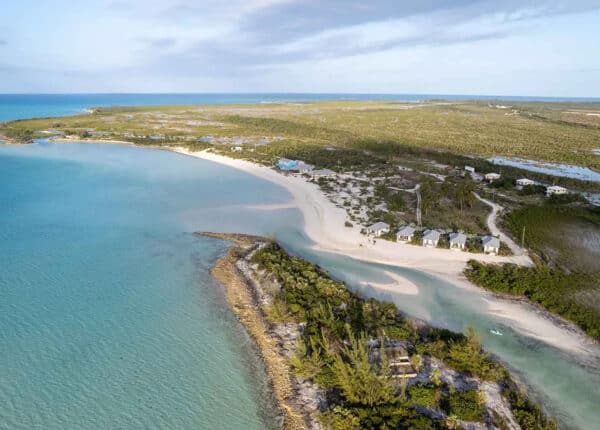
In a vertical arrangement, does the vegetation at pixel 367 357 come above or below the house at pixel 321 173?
below

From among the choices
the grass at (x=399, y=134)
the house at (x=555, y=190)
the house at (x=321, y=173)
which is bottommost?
the house at (x=555, y=190)

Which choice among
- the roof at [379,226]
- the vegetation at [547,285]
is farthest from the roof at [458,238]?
the roof at [379,226]

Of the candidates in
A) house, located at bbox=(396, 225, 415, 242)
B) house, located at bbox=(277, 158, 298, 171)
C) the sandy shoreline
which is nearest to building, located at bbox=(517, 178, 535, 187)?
the sandy shoreline

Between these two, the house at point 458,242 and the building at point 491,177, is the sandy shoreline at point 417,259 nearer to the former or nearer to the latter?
the house at point 458,242

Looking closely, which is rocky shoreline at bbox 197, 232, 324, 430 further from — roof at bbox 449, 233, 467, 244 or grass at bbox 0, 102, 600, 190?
→ grass at bbox 0, 102, 600, 190

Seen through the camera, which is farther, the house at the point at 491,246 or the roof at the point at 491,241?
the roof at the point at 491,241

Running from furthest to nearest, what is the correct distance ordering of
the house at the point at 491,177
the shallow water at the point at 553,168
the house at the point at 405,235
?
the shallow water at the point at 553,168
the house at the point at 491,177
the house at the point at 405,235
